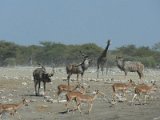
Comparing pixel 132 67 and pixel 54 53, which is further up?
pixel 54 53

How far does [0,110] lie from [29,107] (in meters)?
3.99

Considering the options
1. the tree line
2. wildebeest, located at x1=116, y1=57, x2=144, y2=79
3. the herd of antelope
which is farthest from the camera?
the tree line

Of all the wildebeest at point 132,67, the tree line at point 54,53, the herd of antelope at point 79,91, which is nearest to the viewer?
the herd of antelope at point 79,91

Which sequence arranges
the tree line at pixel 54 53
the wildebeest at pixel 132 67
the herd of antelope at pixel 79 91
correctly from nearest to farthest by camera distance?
the herd of antelope at pixel 79 91, the wildebeest at pixel 132 67, the tree line at pixel 54 53

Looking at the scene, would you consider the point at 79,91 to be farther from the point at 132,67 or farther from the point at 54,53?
the point at 54,53

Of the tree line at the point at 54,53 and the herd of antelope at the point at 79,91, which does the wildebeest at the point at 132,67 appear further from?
the tree line at the point at 54,53

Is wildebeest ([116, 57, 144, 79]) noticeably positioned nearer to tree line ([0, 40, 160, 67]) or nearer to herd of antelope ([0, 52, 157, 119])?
herd of antelope ([0, 52, 157, 119])

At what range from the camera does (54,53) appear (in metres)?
88.8

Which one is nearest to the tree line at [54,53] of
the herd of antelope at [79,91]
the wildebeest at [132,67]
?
the wildebeest at [132,67]

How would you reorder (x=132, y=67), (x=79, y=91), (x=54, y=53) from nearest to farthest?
(x=79, y=91), (x=132, y=67), (x=54, y=53)

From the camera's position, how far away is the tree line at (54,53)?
8175 centimetres

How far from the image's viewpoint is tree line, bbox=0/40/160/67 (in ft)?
268

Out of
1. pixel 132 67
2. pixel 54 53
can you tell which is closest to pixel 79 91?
pixel 132 67

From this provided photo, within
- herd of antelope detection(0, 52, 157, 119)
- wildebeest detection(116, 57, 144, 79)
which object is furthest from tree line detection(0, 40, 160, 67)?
herd of antelope detection(0, 52, 157, 119)
